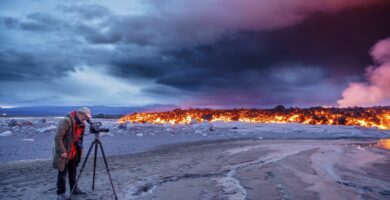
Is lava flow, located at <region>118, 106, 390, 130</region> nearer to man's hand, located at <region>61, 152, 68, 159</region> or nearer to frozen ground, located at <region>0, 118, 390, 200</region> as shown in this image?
frozen ground, located at <region>0, 118, 390, 200</region>

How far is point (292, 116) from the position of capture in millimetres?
71812

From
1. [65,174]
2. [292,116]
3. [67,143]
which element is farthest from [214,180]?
[292,116]

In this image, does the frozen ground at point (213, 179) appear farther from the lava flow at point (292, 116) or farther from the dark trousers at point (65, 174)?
the lava flow at point (292, 116)

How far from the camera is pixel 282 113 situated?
250 ft

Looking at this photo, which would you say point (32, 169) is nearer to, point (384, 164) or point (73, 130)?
point (73, 130)

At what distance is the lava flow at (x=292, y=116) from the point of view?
62.0 meters

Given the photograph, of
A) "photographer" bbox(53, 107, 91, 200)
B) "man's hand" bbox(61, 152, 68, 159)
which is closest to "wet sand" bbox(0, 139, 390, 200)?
"photographer" bbox(53, 107, 91, 200)

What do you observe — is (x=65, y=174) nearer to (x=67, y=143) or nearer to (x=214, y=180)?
(x=67, y=143)

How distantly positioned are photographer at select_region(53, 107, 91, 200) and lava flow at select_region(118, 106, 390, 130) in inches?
1865

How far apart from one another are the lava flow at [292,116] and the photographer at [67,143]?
155 ft

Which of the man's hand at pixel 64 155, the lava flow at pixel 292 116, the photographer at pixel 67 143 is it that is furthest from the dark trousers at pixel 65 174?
the lava flow at pixel 292 116

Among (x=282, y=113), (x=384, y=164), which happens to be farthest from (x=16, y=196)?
(x=282, y=113)

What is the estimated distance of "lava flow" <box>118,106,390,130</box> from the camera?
6197cm

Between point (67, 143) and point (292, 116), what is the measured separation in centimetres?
6740
